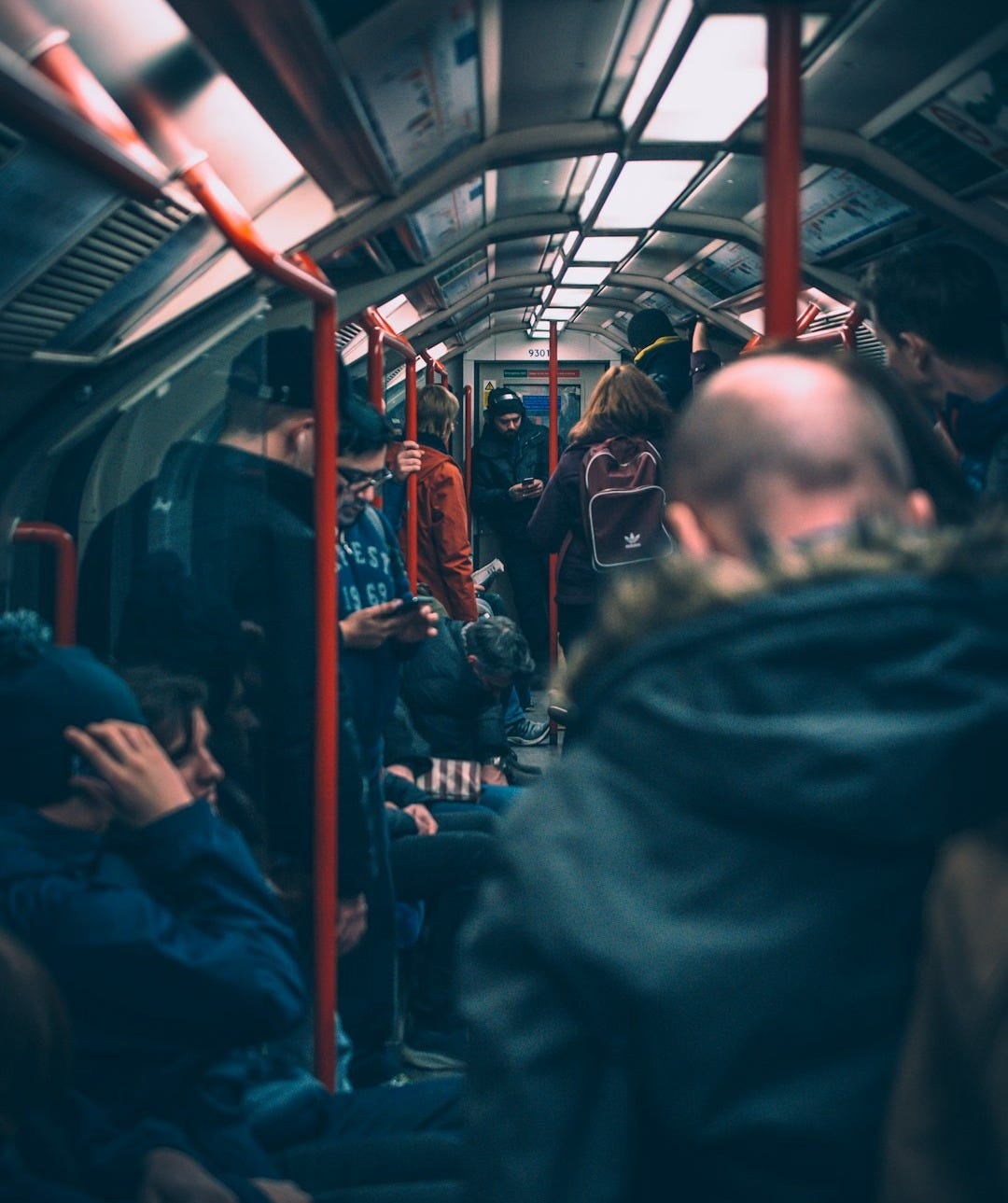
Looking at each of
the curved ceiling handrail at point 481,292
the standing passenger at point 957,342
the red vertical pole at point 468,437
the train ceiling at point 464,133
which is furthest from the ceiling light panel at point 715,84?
the red vertical pole at point 468,437

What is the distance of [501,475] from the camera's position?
816cm

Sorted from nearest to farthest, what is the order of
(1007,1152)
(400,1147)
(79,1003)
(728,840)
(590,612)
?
(1007,1152) → (728,840) → (79,1003) → (400,1147) → (590,612)

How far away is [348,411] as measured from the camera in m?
2.68

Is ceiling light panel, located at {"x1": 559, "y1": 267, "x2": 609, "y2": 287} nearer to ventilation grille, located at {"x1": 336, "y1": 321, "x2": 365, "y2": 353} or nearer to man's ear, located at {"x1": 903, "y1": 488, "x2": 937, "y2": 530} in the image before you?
ventilation grille, located at {"x1": 336, "y1": 321, "x2": 365, "y2": 353}

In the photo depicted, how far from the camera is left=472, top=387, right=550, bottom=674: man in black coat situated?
314 inches

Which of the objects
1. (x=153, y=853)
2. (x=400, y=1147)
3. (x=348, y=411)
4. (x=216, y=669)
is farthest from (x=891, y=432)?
(x=348, y=411)

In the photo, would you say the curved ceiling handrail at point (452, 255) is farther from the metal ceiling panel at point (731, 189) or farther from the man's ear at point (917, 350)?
the man's ear at point (917, 350)

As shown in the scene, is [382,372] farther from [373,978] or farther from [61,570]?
[61,570]

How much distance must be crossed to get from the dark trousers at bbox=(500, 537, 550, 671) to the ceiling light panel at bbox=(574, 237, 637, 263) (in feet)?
7.70

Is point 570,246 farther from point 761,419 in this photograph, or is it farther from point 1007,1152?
point 1007,1152

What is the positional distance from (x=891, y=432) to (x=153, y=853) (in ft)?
3.46

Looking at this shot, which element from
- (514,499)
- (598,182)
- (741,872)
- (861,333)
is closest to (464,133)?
(598,182)

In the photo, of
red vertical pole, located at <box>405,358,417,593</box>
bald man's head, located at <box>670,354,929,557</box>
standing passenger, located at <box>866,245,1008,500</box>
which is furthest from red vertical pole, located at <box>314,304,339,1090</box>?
red vertical pole, located at <box>405,358,417,593</box>

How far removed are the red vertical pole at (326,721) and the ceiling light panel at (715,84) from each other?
47.5 inches
